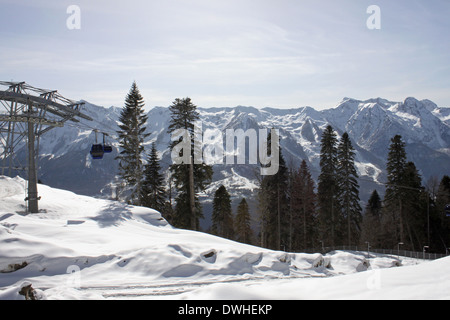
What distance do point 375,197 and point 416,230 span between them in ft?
109

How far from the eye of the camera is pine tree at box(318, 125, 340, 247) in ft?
141

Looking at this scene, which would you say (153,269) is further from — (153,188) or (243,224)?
(243,224)

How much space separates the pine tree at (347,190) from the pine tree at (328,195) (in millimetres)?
699

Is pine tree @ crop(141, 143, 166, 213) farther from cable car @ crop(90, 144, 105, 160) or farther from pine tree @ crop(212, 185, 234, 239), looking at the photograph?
cable car @ crop(90, 144, 105, 160)

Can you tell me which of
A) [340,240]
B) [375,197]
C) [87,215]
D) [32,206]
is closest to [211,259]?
[87,215]

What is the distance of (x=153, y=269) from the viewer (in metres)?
13.0

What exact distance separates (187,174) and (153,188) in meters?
13.3

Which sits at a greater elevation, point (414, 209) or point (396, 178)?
point (396, 178)

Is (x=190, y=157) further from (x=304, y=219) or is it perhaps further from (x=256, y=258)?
(x=304, y=219)

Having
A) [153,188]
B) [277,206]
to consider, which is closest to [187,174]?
[153,188]

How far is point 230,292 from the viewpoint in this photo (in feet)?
21.6

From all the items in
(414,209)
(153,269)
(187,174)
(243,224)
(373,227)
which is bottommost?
(373,227)

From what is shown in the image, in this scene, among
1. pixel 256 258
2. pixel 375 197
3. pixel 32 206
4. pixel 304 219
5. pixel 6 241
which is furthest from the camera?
pixel 375 197

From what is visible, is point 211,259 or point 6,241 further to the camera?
point 211,259
